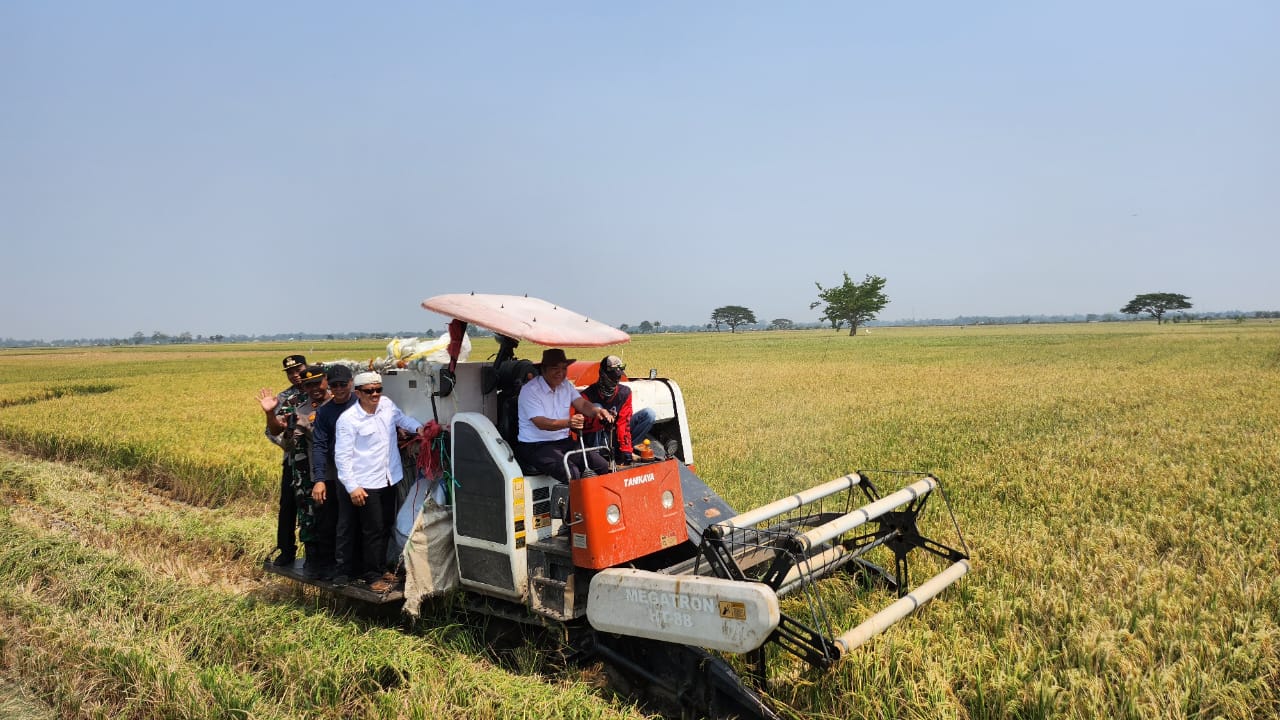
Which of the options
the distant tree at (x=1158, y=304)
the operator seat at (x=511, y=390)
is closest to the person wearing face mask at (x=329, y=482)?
the operator seat at (x=511, y=390)

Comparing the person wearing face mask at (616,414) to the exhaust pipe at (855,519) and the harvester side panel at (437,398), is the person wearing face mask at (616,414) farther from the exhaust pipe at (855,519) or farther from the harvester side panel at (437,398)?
the exhaust pipe at (855,519)

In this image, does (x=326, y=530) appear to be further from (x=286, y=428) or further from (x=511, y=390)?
(x=511, y=390)

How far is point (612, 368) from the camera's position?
5.51 meters

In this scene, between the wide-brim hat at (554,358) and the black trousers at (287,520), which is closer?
the wide-brim hat at (554,358)

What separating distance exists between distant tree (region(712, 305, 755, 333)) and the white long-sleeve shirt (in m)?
164

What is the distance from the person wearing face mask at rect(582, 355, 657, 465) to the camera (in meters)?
5.53

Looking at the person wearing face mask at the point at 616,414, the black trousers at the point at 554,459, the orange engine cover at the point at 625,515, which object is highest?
the person wearing face mask at the point at 616,414

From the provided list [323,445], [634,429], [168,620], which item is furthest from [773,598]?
[168,620]

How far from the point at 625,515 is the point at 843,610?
6.37 ft

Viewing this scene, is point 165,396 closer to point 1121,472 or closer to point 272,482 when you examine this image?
point 272,482

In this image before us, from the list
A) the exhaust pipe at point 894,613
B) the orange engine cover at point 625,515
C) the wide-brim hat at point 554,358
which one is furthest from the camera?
the wide-brim hat at point 554,358

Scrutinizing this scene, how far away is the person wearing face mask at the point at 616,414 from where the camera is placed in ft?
18.1

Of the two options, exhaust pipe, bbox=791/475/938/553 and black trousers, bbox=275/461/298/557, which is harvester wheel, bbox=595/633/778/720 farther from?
black trousers, bbox=275/461/298/557

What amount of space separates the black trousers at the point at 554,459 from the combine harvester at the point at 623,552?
0.33 feet
